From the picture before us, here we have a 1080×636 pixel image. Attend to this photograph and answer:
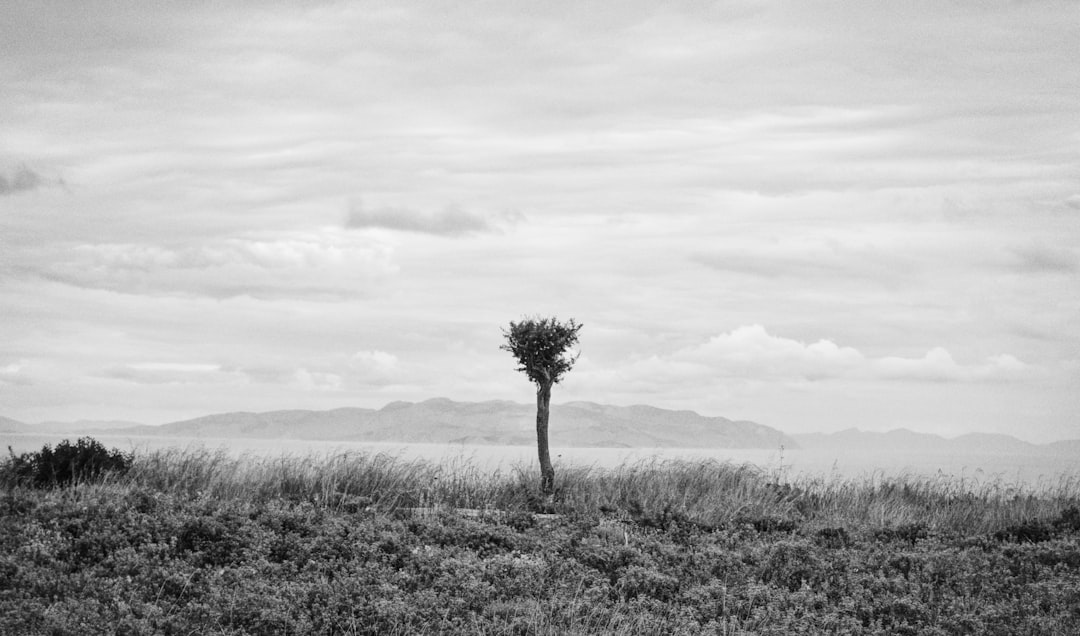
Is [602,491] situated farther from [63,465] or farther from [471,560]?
[63,465]

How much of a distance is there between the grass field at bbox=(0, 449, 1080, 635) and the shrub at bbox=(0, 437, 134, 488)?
13.0 inches

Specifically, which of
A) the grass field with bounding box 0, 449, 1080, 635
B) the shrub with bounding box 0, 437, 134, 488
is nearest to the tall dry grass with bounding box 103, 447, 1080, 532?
the grass field with bounding box 0, 449, 1080, 635

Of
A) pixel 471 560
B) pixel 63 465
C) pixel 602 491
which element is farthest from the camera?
pixel 602 491

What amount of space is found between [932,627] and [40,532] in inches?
424

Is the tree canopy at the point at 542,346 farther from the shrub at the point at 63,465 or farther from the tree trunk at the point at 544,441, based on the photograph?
the shrub at the point at 63,465

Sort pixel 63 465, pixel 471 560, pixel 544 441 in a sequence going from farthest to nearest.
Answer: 1. pixel 544 441
2. pixel 63 465
3. pixel 471 560

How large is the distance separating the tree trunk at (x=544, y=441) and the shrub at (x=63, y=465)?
27.1 feet

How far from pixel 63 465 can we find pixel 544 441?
10.1 metres

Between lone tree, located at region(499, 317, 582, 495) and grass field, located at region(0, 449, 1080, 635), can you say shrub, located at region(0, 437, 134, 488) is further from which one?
lone tree, located at region(499, 317, 582, 495)

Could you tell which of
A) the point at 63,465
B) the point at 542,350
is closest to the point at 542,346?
the point at 542,350

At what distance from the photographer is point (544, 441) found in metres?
21.8

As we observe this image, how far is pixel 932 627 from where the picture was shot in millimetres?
10047

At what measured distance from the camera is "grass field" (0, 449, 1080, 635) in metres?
9.65

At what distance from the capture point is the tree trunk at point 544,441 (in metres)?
19.7
